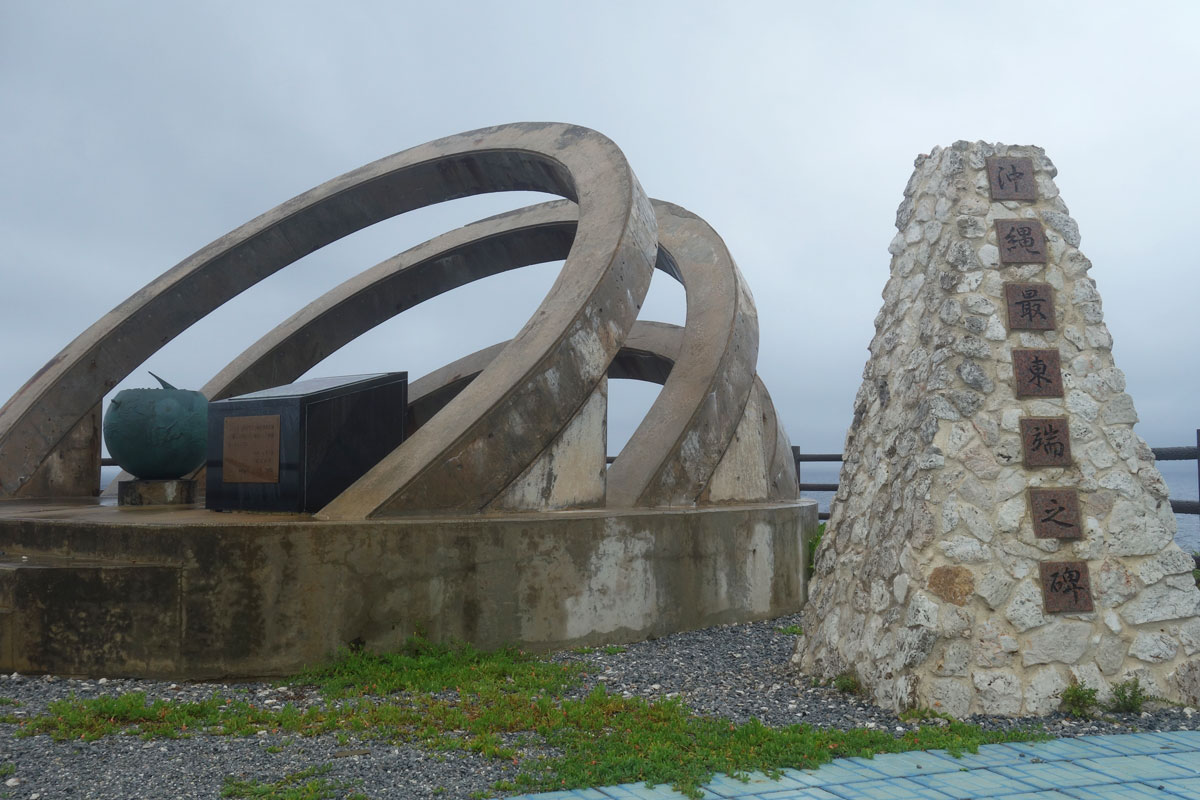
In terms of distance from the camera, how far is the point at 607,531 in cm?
712

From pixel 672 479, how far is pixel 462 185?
14.4 ft

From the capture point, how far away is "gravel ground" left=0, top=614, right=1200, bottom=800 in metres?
4.00

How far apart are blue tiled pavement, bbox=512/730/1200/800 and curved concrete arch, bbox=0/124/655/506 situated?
11.1ft

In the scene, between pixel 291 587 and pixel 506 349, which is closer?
pixel 291 587

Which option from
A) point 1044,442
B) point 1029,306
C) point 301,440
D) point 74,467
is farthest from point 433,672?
point 74,467

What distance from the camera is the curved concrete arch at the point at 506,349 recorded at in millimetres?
6984

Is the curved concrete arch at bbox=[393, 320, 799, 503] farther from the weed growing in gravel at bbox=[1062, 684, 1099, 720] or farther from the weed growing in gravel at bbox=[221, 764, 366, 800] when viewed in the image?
the weed growing in gravel at bbox=[221, 764, 366, 800]

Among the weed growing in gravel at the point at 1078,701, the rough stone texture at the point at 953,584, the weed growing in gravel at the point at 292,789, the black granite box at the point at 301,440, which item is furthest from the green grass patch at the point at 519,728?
the black granite box at the point at 301,440

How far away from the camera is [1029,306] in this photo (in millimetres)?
5629

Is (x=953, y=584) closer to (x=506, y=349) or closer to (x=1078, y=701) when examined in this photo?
(x=1078, y=701)

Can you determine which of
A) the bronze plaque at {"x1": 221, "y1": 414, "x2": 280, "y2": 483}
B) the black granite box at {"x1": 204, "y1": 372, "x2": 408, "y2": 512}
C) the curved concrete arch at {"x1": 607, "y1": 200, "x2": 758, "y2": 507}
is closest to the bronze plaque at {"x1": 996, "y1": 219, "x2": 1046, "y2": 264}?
the curved concrete arch at {"x1": 607, "y1": 200, "x2": 758, "y2": 507}

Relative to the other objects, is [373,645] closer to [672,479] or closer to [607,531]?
[607,531]

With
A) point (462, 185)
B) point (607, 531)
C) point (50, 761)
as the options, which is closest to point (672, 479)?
point (607, 531)

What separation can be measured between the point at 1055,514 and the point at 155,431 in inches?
307
